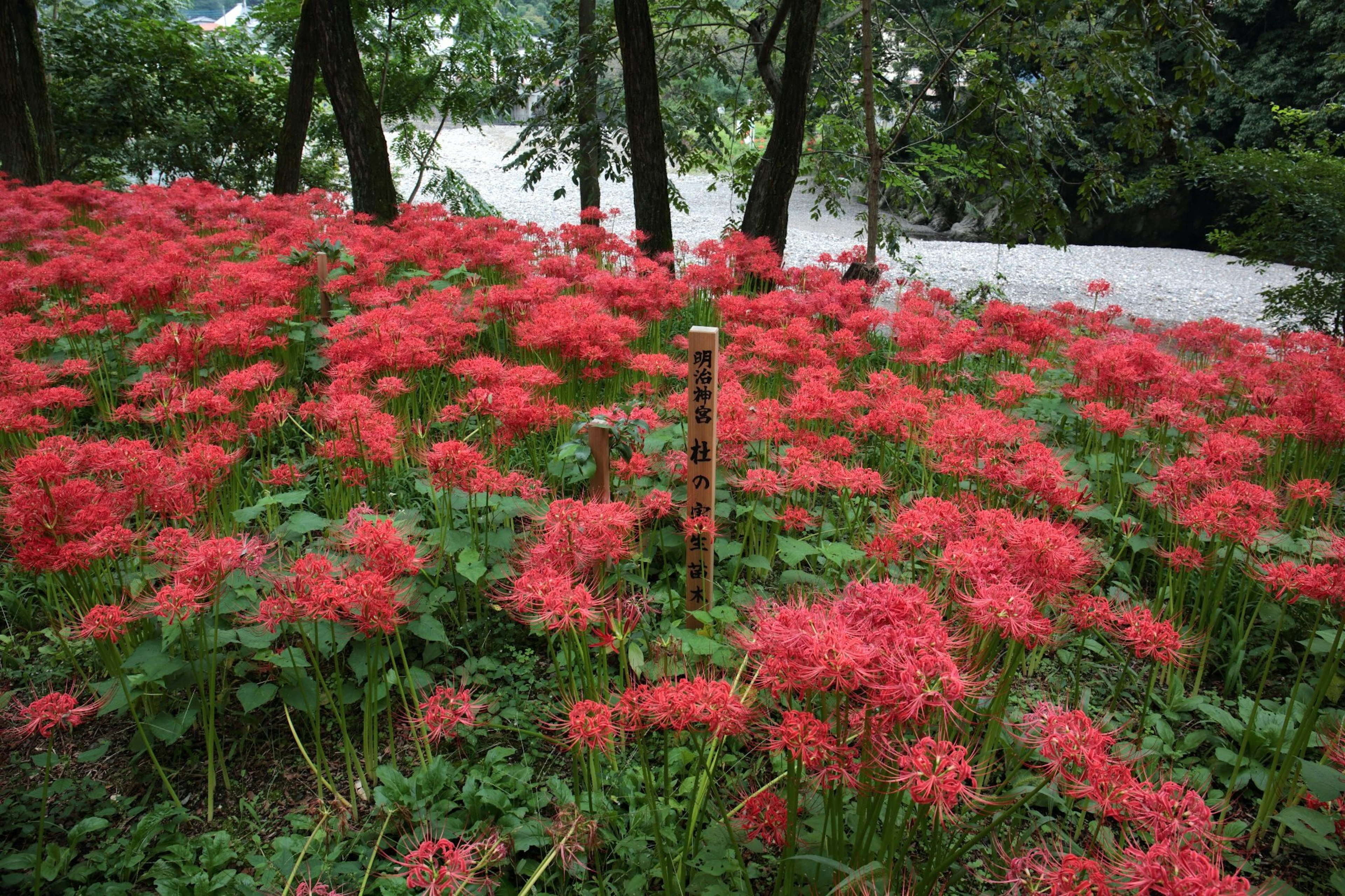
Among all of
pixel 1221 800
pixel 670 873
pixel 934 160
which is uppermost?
pixel 934 160

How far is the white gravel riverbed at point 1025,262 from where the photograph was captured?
12.5 m

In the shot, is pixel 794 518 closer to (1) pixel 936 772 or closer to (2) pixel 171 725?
(1) pixel 936 772

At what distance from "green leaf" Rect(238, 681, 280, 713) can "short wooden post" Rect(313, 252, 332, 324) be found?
2610 millimetres

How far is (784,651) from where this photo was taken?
49.9 inches

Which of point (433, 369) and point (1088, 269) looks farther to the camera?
point (1088, 269)

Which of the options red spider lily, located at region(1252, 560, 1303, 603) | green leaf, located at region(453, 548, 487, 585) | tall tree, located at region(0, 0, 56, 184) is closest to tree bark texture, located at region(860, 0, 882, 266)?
red spider lily, located at region(1252, 560, 1303, 603)

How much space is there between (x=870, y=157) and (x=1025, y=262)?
11.3 m

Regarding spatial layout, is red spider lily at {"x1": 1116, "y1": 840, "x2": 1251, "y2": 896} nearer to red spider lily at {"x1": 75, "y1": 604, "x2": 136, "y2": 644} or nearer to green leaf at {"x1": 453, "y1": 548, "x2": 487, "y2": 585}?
green leaf at {"x1": 453, "y1": 548, "x2": 487, "y2": 585}

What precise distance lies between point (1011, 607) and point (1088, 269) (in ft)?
55.4

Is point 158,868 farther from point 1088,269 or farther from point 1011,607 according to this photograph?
point 1088,269

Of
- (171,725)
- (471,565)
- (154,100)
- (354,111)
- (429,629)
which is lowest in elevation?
(171,725)

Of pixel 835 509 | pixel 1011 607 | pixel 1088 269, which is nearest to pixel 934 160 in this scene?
pixel 835 509

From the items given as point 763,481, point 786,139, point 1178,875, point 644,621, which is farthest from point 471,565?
point 786,139

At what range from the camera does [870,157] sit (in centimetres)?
685
